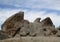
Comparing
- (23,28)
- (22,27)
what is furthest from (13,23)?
(23,28)

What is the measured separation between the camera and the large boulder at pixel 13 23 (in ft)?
92.5

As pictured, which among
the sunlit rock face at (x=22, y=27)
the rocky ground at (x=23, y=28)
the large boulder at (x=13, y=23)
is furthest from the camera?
the large boulder at (x=13, y=23)

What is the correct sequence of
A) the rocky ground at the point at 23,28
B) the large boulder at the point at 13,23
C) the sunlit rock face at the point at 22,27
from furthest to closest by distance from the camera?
the large boulder at the point at 13,23 → the sunlit rock face at the point at 22,27 → the rocky ground at the point at 23,28

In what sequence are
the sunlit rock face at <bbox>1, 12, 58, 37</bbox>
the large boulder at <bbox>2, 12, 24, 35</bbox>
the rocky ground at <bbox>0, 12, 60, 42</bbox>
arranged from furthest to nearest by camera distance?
the large boulder at <bbox>2, 12, 24, 35</bbox>
the sunlit rock face at <bbox>1, 12, 58, 37</bbox>
the rocky ground at <bbox>0, 12, 60, 42</bbox>

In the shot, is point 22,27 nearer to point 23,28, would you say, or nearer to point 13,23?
point 23,28

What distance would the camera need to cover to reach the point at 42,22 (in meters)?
30.0

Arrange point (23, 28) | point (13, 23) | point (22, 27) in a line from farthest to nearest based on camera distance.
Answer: point (13, 23)
point (22, 27)
point (23, 28)

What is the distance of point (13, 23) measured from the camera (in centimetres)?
2858

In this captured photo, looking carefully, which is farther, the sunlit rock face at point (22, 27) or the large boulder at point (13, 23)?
the large boulder at point (13, 23)

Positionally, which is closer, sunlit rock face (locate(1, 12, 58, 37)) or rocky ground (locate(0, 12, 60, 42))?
rocky ground (locate(0, 12, 60, 42))

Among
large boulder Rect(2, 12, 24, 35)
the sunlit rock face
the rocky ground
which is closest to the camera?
the rocky ground

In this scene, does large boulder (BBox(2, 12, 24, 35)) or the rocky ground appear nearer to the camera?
the rocky ground

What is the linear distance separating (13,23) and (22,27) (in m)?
1.79

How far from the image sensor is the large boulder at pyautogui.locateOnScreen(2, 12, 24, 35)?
28.2m
